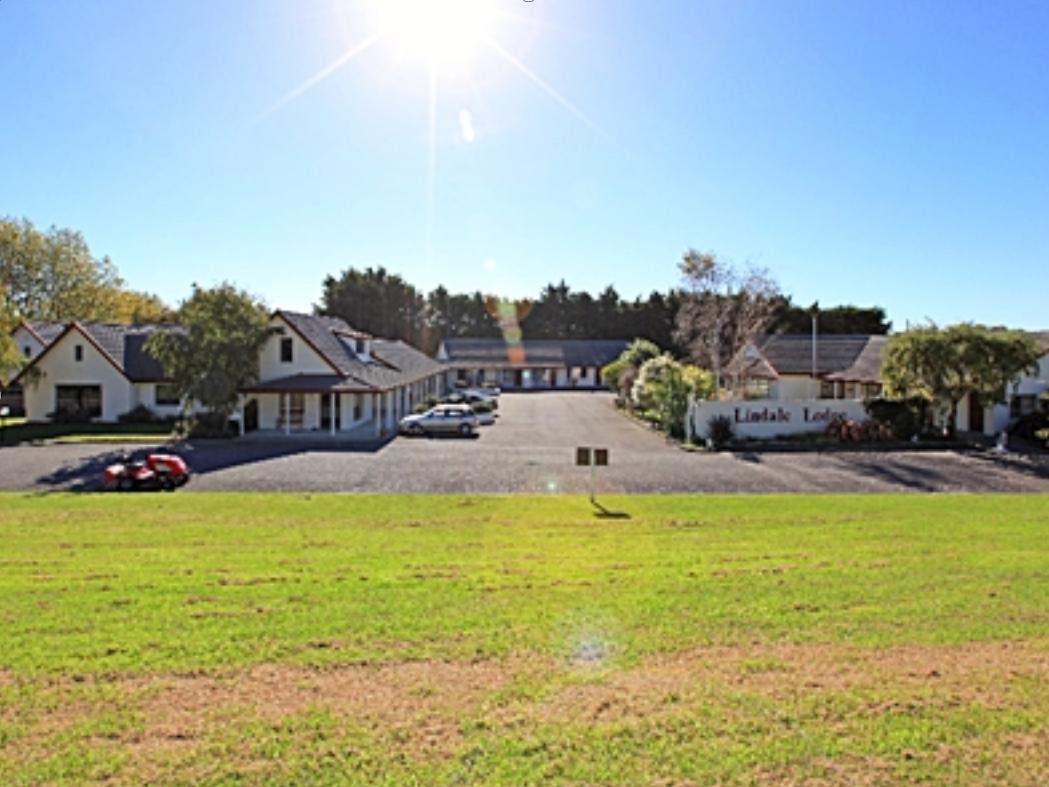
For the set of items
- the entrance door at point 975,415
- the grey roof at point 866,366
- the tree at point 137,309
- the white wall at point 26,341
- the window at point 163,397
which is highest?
the tree at point 137,309

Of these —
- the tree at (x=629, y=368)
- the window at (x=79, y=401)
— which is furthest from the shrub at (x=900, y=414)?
the window at (x=79, y=401)

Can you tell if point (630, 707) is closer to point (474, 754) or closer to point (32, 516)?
point (474, 754)

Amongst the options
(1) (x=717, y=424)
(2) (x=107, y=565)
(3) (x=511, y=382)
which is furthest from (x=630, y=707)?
(3) (x=511, y=382)

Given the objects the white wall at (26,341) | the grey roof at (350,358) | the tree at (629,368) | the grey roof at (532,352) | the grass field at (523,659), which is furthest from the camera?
the grey roof at (532,352)

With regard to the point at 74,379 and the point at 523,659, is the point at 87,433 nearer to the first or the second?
the point at 74,379

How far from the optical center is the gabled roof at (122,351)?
39625 mm

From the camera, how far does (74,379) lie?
4000 centimetres

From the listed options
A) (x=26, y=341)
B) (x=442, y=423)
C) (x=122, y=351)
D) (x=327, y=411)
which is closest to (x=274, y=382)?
(x=327, y=411)

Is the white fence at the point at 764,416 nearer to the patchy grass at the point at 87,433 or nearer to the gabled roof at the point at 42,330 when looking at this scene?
the patchy grass at the point at 87,433

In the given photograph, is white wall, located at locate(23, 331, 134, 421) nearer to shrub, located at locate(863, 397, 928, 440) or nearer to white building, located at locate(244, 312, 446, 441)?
white building, located at locate(244, 312, 446, 441)

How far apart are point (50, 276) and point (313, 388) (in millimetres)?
39295

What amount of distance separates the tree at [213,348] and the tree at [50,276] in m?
31.8

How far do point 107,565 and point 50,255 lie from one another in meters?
58.9

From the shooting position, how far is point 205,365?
3247 cm
